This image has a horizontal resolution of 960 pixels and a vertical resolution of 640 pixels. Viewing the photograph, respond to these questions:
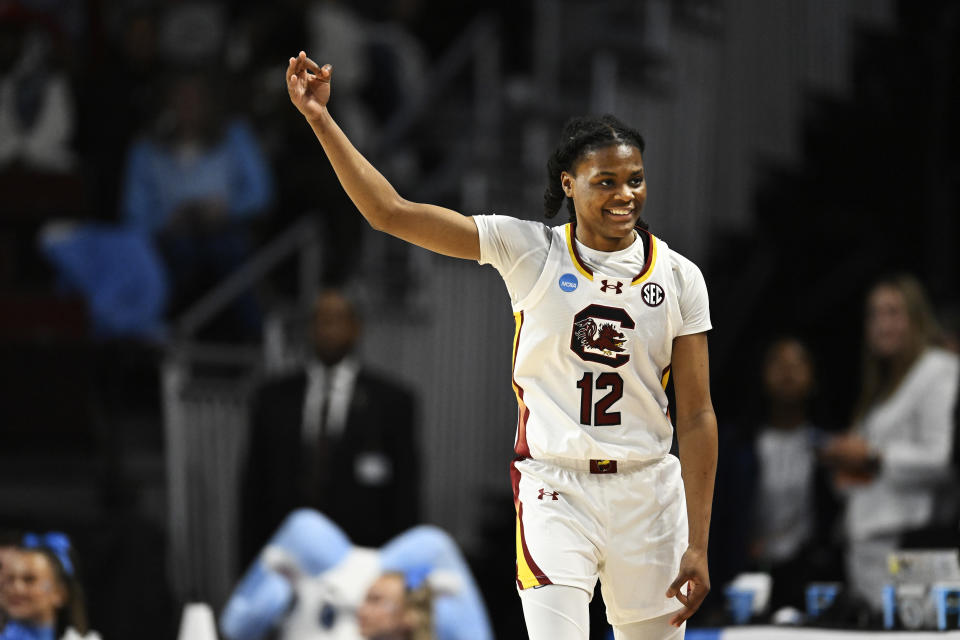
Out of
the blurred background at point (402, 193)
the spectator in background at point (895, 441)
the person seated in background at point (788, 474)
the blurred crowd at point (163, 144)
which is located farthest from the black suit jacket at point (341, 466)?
the spectator in background at point (895, 441)

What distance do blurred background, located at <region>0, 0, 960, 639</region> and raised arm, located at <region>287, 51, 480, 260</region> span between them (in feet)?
10.5

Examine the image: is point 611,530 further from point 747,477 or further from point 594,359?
point 747,477

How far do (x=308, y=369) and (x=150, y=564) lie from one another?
1266 millimetres

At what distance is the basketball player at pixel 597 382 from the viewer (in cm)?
329

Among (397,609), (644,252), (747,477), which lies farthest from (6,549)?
(747,477)

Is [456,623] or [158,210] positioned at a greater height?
[158,210]

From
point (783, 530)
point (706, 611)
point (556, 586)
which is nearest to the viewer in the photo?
point (556, 586)

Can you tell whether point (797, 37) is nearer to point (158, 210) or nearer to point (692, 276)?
point (158, 210)

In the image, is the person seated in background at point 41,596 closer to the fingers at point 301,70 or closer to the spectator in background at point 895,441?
the fingers at point 301,70

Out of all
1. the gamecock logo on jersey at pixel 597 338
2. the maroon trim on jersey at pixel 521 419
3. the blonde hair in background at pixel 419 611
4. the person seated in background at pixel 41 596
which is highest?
the gamecock logo on jersey at pixel 597 338

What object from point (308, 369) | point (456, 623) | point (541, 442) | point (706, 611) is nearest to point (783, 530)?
point (706, 611)

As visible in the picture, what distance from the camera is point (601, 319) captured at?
10.9ft

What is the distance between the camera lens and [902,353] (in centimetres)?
603

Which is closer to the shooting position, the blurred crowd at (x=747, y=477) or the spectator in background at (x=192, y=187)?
the blurred crowd at (x=747, y=477)
